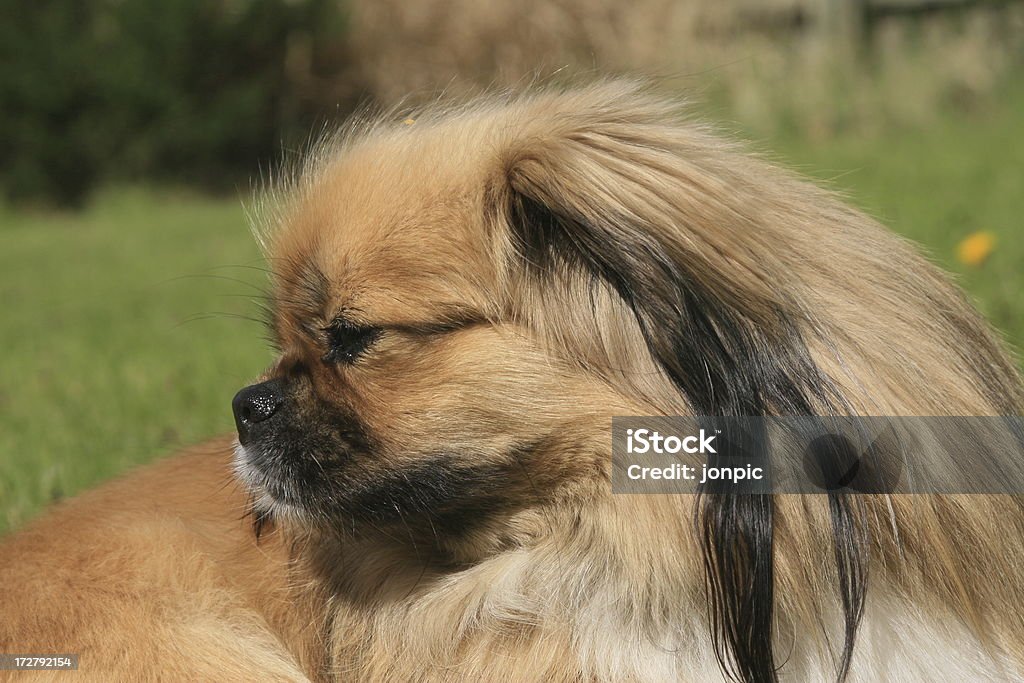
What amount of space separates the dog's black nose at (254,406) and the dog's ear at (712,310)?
63 cm

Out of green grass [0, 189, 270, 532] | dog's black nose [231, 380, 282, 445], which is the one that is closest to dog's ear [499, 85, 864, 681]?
dog's black nose [231, 380, 282, 445]

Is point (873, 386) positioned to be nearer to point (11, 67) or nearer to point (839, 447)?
point (839, 447)

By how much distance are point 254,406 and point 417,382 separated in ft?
1.35

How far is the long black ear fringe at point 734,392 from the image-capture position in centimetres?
204

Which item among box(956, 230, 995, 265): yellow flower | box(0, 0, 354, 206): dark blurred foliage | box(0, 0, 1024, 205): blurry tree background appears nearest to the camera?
box(956, 230, 995, 265): yellow flower

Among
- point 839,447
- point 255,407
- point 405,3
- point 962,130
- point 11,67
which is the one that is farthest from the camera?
point 405,3

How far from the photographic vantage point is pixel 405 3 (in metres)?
13.0

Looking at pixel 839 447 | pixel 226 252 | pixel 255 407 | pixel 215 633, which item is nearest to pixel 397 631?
pixel 215 633

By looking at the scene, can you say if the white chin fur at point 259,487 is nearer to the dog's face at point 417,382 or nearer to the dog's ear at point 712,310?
the dog's face at point 417,382

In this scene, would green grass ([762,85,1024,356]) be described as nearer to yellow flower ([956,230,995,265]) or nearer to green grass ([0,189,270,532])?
yellow flower ([956,230,995,265])

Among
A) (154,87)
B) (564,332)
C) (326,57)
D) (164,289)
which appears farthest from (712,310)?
(326,57)

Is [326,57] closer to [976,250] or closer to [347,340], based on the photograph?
[976,250]

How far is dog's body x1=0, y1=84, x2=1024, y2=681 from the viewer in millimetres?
2088

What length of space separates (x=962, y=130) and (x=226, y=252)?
6670mm
